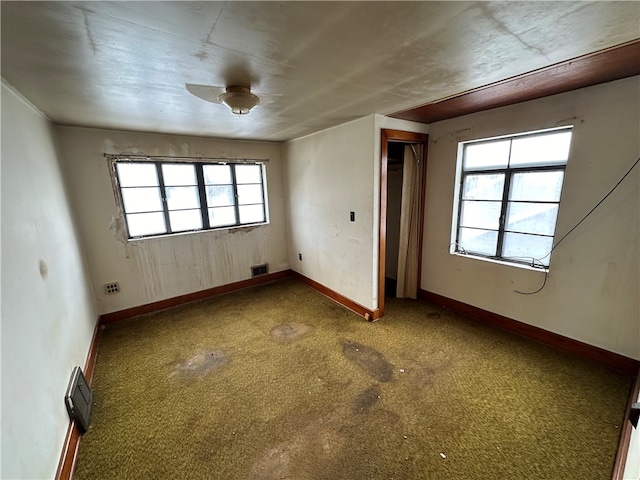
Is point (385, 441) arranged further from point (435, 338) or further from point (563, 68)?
point (563, 68)

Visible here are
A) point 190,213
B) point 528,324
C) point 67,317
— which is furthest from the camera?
point 190,213

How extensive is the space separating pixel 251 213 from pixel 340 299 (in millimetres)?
1955

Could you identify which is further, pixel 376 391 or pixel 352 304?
pixel 352 304

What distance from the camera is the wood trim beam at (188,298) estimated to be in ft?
10.6

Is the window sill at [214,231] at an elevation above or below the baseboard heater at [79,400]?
above

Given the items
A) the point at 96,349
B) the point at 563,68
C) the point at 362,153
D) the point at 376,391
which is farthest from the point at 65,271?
the point at 563,68

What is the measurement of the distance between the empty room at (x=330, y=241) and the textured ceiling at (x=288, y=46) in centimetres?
2

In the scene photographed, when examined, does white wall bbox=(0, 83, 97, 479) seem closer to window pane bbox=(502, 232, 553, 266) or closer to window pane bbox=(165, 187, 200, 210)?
window pane bbox=(165, 187, 200, 210)

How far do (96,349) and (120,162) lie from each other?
2088 mm

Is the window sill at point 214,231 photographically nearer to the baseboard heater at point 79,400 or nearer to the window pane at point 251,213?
the window pane at point 251,213

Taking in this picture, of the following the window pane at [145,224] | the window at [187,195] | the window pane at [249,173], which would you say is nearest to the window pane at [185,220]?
the window at [187,195]

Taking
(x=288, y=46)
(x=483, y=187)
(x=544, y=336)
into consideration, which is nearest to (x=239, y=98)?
(x=288, y=46)

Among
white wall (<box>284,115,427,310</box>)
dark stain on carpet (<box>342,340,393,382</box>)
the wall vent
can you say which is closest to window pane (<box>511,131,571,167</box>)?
white wall (<box>284,115,427,310</box>)

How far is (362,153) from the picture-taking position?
2.84 meters
